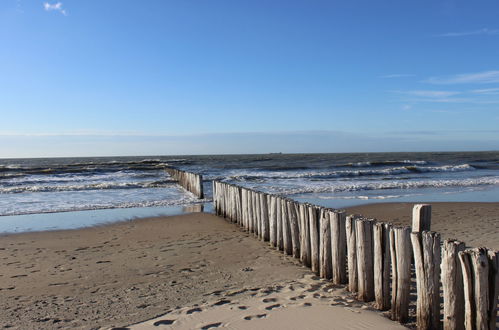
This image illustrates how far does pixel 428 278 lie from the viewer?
4227mm

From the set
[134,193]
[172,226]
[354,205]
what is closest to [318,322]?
[172,226]

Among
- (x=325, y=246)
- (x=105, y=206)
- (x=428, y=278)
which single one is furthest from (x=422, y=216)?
(x=105, y=206)

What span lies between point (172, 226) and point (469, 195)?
1421 centimetres

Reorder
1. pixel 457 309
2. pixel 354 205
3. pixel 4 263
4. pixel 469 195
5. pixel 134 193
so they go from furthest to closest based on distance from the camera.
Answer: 1. pixel 134 193
2. pixel 469 195
3. pixel 354 205
4. pixel 4 263
5. pixel 457 309

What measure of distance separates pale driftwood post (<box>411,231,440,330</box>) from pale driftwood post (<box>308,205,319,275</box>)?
2236mm

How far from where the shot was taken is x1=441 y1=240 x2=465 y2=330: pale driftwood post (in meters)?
3.86

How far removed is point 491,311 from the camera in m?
3.62

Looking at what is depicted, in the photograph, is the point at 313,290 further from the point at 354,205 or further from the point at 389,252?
the point at 354,205

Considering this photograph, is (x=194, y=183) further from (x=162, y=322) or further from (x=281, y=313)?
(x=281, y=313)

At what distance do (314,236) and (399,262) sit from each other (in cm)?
206

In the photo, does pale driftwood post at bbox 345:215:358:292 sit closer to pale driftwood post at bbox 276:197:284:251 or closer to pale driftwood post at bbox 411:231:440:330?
pale driftwood post at bbox 411:231:440:330

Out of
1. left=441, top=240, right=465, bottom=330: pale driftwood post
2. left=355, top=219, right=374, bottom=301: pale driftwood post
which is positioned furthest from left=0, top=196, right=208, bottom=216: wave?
left=441, top=240, right=465, bottom=330: pale driftwood post

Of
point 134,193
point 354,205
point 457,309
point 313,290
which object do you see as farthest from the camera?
point 134,193

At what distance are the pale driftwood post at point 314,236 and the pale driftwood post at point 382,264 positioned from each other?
5.13 ft
